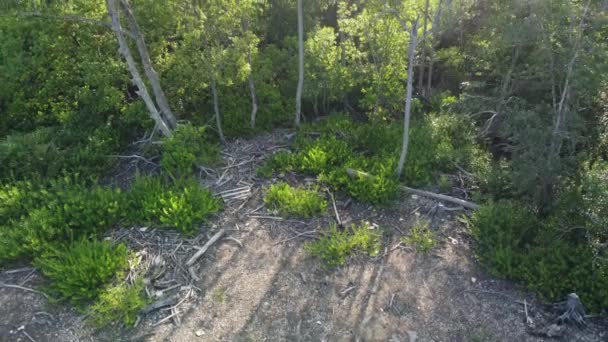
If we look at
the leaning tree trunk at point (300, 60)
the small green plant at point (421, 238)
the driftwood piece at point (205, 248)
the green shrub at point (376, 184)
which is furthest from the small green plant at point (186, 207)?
→ the small green plant at point (421, 238)

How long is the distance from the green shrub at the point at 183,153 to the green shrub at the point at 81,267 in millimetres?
1861

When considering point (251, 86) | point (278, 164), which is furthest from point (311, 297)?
point (251, 86)

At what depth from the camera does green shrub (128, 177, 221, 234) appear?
282 inches

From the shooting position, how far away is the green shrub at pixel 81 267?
6219mm

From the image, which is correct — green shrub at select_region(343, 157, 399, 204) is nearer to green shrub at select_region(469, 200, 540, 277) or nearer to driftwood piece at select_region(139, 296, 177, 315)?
green shrub at select_region(469, 200, 540, 277)

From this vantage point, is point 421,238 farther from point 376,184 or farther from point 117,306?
point 117,306

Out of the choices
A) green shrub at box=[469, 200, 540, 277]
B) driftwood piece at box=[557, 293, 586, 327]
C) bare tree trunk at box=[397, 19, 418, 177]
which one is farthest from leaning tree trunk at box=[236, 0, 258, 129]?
driftwood piece at box=[557, 293, 586, 327]

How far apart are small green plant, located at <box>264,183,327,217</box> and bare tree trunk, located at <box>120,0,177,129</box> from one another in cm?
261

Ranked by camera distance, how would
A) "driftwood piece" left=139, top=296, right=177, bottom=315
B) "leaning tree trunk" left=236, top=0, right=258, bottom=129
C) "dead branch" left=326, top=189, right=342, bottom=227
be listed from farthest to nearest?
"leaning tree trunk" left=236, top=0, right=258, bottom=129, "dead branch" left=326, top=189, right=342, bottom=227, "driftwood piece" left=139, top=296, right=177, bottom=315

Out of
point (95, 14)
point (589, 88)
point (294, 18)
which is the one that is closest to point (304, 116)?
point (294, 18)

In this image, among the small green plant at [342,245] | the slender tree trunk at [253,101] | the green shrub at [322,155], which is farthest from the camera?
the slender tree trunk at [253,101]

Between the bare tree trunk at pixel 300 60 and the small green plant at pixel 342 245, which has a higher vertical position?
the bare tree trunk at pixel 300 60

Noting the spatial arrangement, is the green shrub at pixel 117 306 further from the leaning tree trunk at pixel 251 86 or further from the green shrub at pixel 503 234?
the green shrub at pixel 503 234

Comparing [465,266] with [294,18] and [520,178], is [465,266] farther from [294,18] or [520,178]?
[294,18]
